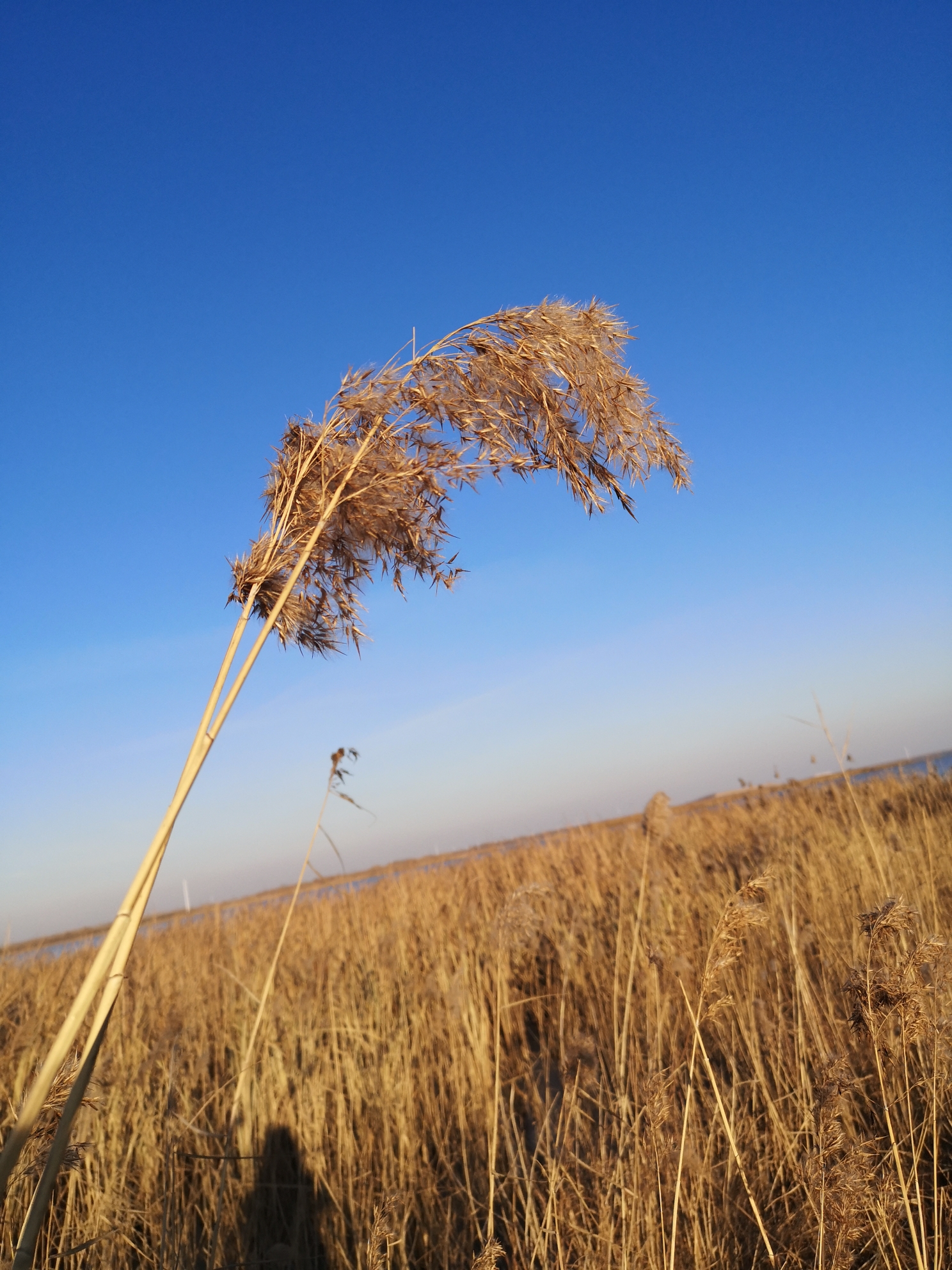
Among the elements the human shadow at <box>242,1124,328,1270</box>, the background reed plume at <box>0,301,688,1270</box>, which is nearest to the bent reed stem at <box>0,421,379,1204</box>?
the background reed plume at <box>0,301,688,1270</box>

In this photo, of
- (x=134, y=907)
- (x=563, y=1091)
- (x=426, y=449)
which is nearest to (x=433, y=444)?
(x=426, y=449)

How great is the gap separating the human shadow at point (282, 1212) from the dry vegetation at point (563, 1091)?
1 cm

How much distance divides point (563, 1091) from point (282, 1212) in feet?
3.49

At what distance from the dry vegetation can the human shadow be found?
0.04ft

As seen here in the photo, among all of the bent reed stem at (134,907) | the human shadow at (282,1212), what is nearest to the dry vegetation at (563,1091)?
the human shadow at (282,1212)

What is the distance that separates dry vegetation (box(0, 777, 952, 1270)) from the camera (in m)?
1.57

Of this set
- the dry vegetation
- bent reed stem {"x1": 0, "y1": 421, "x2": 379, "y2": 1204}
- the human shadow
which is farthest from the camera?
the human shadow

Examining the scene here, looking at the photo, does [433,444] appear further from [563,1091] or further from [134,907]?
[563,1091]

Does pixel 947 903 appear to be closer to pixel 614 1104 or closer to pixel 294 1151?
pixel 614 1104

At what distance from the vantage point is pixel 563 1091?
8.91 ft

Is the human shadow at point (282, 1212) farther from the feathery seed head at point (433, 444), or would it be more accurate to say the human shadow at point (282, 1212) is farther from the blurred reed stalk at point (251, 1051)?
the feathery seed head at point (433, 444)

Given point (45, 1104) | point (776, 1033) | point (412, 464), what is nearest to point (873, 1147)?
point (776, 1033)

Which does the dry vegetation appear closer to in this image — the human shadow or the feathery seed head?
the human shadow

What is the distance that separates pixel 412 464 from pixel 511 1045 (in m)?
3.04
